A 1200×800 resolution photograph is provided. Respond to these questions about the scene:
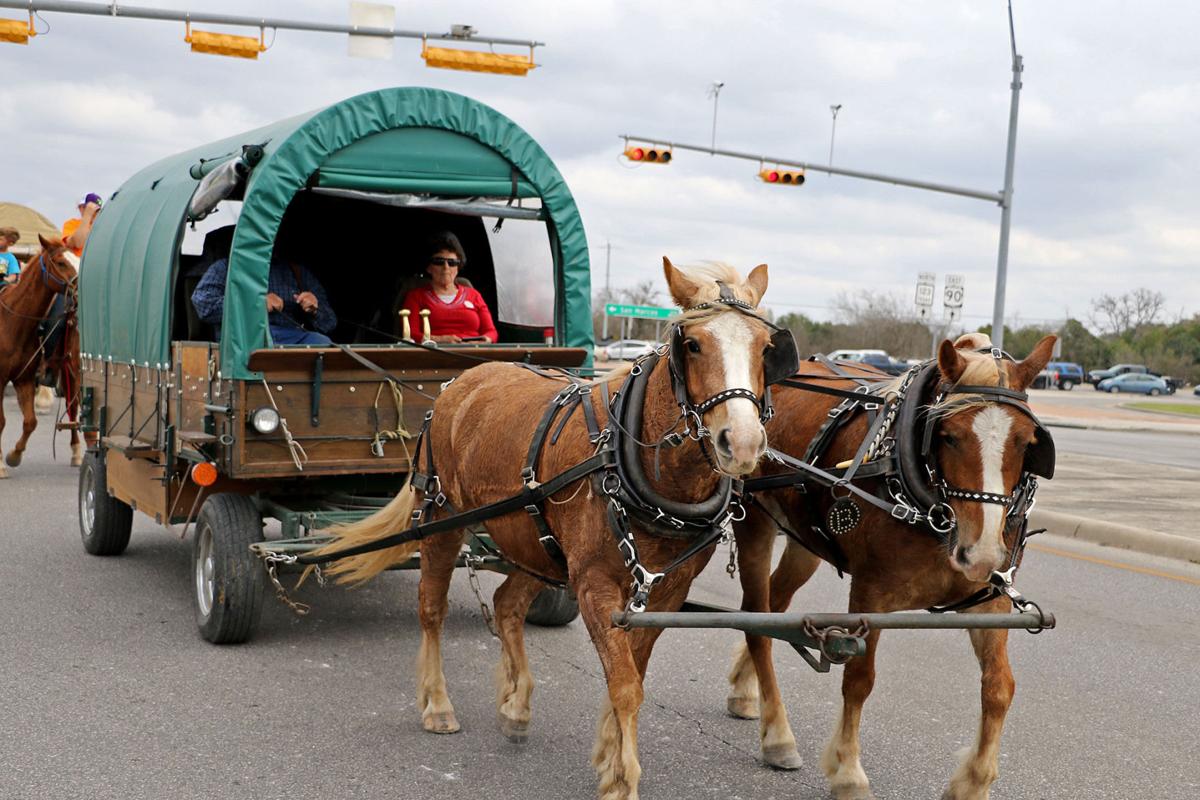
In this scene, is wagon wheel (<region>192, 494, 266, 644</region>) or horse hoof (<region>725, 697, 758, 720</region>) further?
wagon wheel (<region>192, 494, 266, 644</region>)

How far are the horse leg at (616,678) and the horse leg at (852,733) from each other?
88cm

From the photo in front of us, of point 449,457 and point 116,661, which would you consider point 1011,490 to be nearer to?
point 449,457

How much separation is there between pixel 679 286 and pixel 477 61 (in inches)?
554

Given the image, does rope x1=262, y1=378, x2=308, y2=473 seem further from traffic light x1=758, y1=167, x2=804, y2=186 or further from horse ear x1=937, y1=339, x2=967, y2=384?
traffic light x1=758, y1=167, x2=804, y2=186

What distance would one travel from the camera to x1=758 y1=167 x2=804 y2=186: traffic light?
2567cm

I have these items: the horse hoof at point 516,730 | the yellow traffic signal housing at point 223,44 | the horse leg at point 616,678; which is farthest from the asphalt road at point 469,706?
the yellow traffic signal housing at point 223,44

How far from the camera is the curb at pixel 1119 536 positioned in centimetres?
952

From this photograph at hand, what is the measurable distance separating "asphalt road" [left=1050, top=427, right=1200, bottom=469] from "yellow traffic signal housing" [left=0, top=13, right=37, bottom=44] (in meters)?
16.4

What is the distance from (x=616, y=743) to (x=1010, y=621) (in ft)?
4.55

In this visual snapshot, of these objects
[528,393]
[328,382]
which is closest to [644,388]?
[528,393]

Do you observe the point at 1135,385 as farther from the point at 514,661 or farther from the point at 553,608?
the point at 514,661

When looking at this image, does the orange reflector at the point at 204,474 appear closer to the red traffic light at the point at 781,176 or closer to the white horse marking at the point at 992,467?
the white horse marking at the point at 992,467

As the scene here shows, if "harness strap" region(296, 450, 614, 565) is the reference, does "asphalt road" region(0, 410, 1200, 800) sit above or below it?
below

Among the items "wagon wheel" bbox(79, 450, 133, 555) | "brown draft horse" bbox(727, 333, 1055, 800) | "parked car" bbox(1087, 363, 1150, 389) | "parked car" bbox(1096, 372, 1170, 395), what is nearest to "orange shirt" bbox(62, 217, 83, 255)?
"wagon wheel" bbox(79, 450, 133, 555)
